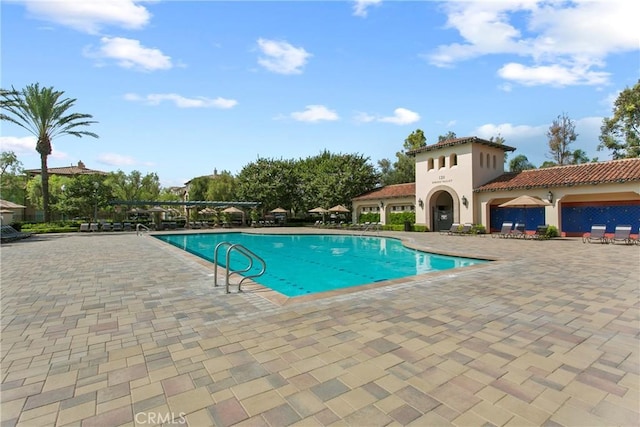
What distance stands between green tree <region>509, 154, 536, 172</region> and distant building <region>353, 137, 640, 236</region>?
99.0 ft

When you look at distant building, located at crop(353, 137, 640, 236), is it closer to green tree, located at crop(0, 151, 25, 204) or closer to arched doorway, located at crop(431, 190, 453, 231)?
arched doorway, located at crop(431, 190, 453, 231)

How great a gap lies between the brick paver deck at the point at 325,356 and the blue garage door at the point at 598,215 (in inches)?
588

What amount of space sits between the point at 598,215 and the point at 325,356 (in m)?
21.9

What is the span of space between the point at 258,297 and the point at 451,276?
4648 mm

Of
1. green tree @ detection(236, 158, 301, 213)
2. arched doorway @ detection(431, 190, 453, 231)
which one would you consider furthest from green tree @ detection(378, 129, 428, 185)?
arched doorway @ detection(431, 190, 453, 231)

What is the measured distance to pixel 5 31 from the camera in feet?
25.7

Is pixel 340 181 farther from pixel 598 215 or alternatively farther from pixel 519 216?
pixel 598 215

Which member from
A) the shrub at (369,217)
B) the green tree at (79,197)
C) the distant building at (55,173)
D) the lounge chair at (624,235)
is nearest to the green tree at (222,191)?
the green tree at (79,197)

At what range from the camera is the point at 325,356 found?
11.3 ft

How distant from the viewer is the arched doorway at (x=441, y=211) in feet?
81.6

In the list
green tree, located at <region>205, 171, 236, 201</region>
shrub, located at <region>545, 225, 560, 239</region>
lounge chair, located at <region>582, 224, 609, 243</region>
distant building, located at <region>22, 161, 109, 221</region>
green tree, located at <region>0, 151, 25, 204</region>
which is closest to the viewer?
lounge chair, located at <region>582, 224, 609, 243</region>

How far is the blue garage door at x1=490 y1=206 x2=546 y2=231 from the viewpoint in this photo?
20188 mm

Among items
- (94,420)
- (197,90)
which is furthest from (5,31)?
(94,420)

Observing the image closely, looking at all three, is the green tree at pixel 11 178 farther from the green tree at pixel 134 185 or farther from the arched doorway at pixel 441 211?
the arched doorway at pixel 441 211
